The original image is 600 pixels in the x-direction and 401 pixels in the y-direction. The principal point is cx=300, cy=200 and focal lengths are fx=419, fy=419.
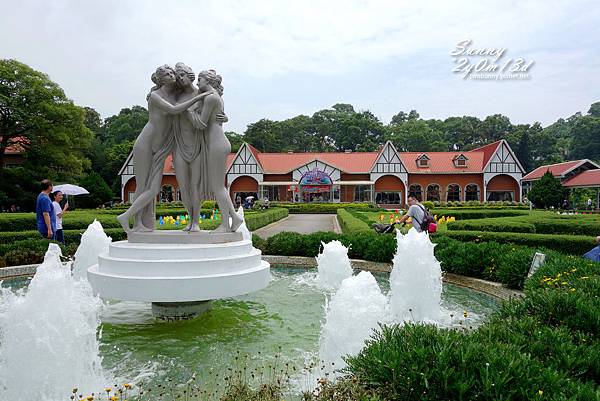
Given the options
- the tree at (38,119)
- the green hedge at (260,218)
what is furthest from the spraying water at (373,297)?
the tree at (38,119)

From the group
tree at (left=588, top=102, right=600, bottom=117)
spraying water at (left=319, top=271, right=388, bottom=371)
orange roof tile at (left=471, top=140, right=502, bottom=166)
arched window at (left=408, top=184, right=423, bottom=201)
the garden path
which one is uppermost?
tree at (left=588, top=102, right=600, bottom=117)

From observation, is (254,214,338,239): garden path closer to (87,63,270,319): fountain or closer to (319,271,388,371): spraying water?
(87,63,270,319): fountain

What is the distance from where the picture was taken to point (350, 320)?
4117 mm

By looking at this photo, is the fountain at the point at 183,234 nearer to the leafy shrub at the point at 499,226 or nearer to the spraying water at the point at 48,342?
the spraying water at the point at 48,342

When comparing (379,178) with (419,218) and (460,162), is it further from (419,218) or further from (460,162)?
(419,218)

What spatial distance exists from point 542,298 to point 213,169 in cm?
436

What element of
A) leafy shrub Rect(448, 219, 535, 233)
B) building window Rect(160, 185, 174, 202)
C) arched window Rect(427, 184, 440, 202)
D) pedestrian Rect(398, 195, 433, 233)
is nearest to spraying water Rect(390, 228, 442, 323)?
pedestrian Rect(398, 195, 433, 233)

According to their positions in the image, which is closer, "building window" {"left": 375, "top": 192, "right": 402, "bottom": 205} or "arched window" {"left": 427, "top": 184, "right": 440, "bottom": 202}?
"building window" {"left": 375, "top": 192, "right": 402, "bottom": 205}

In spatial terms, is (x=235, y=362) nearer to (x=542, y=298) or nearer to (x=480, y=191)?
(x=542, y=298)

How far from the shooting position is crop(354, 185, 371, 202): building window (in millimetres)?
41656

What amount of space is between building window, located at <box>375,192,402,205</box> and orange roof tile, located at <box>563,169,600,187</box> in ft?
47.2

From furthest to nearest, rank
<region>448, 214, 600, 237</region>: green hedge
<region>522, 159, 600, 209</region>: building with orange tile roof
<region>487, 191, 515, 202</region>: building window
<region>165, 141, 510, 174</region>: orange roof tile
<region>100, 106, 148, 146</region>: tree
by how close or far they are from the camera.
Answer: <region>100, 106, 148, 146</region>: tree < <region>165, 141, 510, 174</region>: orange roof tile < <region>487, 191, 515, 202</region>: building window < <region>522, 159, 600, 209</region>: building with orange tile roof < <region>448, 214, 600, 237</region>: green hedge

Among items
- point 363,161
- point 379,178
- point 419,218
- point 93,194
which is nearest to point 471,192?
point 379,178

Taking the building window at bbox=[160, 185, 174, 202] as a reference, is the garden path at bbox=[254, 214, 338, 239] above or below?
below
